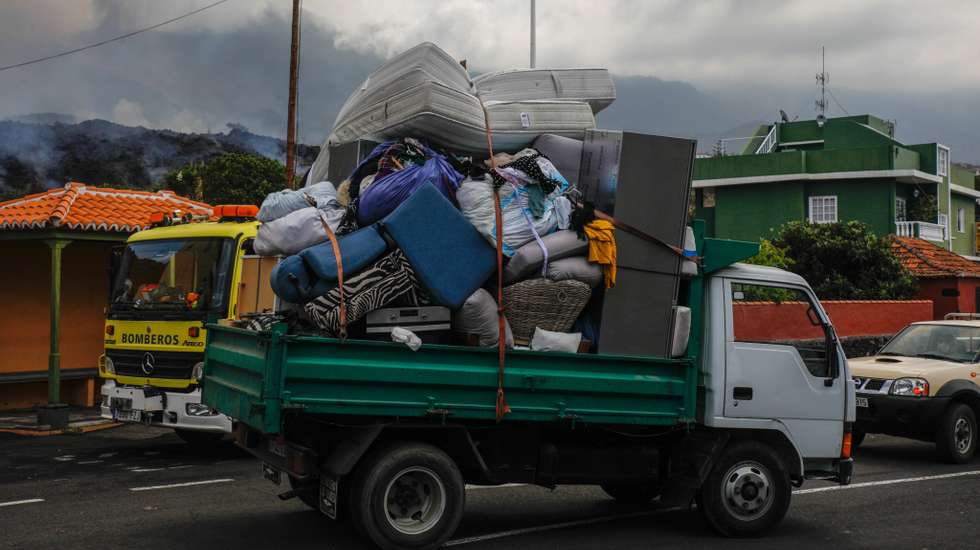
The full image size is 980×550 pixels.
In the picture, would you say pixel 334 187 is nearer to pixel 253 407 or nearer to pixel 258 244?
pixel 258 244

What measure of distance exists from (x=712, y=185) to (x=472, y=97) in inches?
1131

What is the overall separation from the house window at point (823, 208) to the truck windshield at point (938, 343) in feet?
68.7

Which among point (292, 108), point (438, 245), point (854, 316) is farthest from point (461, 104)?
point (854, 316)

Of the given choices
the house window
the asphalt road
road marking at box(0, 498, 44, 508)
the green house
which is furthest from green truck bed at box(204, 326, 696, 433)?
the house window

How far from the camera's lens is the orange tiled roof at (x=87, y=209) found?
13.9 m

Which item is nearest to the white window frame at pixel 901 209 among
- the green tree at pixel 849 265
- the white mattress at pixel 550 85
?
the green tree at pixel 849 265

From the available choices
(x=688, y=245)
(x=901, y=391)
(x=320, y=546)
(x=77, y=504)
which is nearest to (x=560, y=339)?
(x=688, y=245)

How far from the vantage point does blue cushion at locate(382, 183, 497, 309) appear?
6609 millimetres

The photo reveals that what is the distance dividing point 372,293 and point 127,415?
5.49 metres

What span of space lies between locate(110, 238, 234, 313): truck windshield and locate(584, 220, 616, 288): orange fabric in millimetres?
4983

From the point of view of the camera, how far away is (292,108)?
64.1 feet

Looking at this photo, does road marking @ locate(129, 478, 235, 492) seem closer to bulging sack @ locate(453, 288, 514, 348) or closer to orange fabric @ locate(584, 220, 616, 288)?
bulging sack @ locate(453, 288, 514, 348)

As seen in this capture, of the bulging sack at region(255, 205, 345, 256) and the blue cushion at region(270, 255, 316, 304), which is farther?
the bulging sack at region(255, 205, 345, 256)

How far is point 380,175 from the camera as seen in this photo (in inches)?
280
